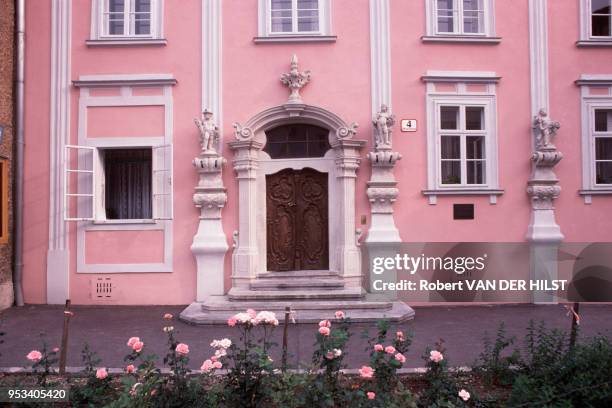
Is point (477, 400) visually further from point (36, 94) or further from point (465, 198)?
point (36, 94)

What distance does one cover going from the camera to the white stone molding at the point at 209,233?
32.2ft

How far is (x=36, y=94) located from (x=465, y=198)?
8.79 meters

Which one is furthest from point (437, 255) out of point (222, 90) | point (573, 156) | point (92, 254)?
point (92, 254)

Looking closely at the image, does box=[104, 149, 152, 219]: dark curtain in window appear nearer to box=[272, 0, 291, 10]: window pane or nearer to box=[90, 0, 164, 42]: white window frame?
box=[90, 0, 164, 42]: white window frame

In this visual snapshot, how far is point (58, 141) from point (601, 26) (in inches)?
447

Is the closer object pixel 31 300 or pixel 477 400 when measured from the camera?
pixel 477 400

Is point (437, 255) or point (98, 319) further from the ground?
point (437, 255)

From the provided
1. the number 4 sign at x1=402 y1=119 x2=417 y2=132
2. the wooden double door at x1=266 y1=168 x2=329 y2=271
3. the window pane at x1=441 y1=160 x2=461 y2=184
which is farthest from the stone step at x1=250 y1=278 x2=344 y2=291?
the number 4 sign at x1=402 y1=119 x2=417 y2=132

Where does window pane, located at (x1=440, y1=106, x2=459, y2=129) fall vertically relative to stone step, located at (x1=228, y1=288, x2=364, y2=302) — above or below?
above

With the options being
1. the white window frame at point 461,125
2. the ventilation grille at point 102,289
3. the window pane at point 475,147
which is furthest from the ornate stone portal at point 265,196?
the ventilation grille at point 102,289

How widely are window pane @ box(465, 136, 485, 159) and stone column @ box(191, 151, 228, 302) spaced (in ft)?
16.0

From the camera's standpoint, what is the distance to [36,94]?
1024 cm

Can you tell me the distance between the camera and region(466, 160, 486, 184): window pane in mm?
10305

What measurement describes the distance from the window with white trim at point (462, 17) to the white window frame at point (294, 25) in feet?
6.78
